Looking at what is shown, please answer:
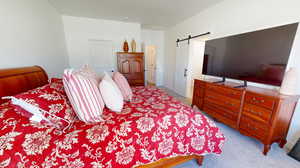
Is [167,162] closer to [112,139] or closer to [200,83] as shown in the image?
[112,139]

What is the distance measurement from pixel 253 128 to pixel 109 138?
6.43 ft

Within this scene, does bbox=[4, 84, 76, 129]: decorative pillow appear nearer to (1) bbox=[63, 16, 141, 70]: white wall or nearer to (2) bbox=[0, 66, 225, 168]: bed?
(2) bbox=[0, 66, 225, 168]: bed

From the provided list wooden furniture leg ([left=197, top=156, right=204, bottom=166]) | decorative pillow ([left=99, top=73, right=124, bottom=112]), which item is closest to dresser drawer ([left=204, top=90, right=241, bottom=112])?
wooden furniture leg ([left=197, top=156, right=204, bottom=166])

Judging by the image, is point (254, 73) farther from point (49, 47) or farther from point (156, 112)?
point (49, 47)

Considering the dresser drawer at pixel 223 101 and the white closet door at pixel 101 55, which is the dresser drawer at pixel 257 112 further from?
the white closet door at pixel 101 55

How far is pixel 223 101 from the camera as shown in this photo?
1.98m

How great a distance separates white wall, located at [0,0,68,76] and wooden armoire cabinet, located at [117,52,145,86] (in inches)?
60.7

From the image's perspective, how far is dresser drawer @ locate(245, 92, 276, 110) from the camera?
4.52ft

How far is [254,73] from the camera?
1.74 metres

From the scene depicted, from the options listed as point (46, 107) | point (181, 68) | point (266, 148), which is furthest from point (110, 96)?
point (181, 68)

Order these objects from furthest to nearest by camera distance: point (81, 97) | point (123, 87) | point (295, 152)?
point (123, 87)
point (295, 152)
point (81, 97)

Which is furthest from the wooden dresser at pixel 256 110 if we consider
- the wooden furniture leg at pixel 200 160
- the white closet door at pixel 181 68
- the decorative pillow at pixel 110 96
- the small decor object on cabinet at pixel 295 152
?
the decorative pillow at pixel 110 96

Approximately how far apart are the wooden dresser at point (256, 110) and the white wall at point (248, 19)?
0.96 feet

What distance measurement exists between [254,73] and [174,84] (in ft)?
8.94
